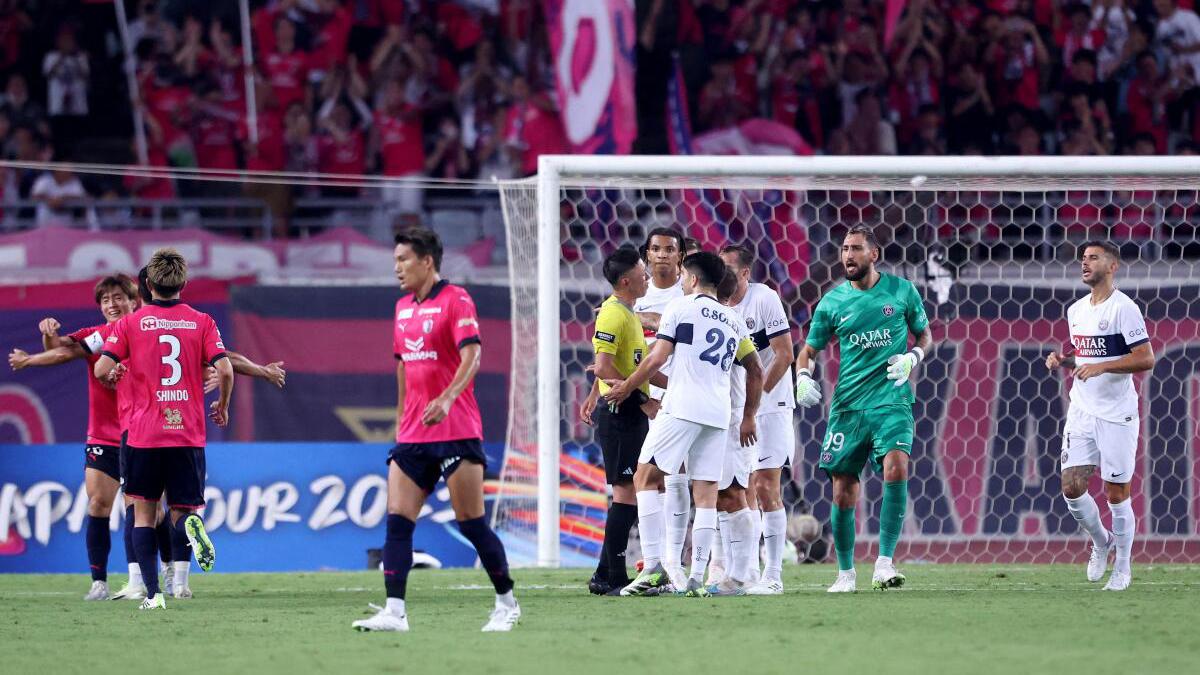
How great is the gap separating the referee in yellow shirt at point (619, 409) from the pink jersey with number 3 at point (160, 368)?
229cm

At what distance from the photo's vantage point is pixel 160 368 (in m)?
9.27

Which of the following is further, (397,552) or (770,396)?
(770,396)

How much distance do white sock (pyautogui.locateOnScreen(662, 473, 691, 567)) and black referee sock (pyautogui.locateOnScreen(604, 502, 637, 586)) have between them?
0.23 m

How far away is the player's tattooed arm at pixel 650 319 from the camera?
9992mm

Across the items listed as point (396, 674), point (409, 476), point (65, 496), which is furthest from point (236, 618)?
point (65, 496)

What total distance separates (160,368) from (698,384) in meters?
3.06

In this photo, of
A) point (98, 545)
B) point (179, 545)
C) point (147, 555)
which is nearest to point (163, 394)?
point (147, 555)

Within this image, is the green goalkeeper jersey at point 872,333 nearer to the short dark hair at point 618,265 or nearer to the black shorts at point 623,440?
the black shorts at point 623,440

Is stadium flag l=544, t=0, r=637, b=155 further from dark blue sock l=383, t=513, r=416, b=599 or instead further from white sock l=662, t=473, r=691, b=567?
dark blue sock l=383, t=513, r=416, b=599

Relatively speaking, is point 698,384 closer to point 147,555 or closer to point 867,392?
point 867,392

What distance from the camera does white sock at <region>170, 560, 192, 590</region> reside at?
9930 millimetres

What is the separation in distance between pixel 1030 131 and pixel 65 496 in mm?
10600

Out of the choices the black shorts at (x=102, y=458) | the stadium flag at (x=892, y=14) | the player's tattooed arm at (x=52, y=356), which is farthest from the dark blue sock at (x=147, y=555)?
the stadium flag at (x=892, y=14)

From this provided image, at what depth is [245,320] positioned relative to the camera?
14.3 metres
